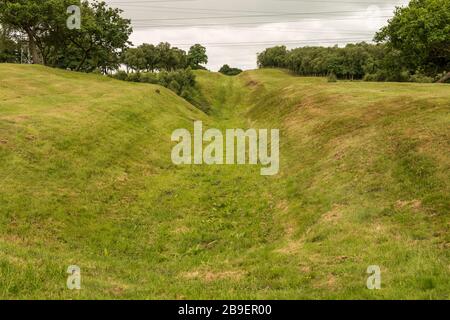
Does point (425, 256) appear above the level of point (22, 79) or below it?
below

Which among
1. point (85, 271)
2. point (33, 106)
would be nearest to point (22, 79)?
point (33, 106)

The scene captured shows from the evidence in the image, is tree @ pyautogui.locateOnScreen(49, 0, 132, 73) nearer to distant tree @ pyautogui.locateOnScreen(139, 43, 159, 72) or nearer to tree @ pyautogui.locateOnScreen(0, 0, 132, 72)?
tree @ pyautogui.locateOnScreen(0, 0, 132, 72)

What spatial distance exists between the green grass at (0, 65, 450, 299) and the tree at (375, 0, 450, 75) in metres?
14.7

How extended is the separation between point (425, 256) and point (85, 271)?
11.7m

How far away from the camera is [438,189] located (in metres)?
21.6

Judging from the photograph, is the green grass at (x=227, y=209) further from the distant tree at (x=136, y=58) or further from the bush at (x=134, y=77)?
the distant tree at (x=136, y=58)
